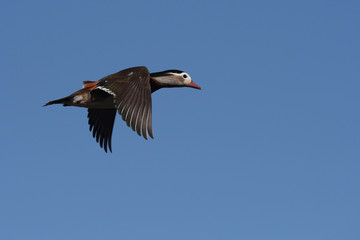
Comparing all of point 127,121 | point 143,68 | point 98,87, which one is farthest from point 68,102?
point 127,121

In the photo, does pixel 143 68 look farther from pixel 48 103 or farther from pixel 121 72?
pixel 48 103

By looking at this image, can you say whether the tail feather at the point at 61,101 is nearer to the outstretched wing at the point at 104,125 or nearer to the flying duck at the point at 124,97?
the flying duck at the point at 124,97

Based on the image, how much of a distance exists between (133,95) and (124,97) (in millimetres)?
209

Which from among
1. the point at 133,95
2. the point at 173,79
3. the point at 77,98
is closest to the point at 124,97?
the point at 133,95

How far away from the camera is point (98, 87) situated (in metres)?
13.0

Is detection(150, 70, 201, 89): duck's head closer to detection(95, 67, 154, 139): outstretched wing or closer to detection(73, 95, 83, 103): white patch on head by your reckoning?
detection(95, 67, 154, 139): outstretched wing

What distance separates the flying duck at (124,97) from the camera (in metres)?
11.4

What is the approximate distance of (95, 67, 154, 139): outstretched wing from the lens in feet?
36.8

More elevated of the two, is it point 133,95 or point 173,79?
point 173,79

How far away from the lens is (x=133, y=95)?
1195 cm

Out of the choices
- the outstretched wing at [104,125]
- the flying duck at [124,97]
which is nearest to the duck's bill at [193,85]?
the flying duck at [124,97]

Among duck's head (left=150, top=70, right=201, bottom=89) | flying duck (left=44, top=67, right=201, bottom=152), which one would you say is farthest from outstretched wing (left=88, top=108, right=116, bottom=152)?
duck's head (left=150, top=70, right=201, bottom=89)

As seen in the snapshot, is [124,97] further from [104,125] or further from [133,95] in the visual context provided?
[104,125]

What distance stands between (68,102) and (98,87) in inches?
53.4
